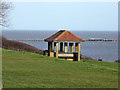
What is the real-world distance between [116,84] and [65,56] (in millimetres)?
20864

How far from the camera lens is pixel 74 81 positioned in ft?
57.7

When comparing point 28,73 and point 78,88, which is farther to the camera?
point 28,73

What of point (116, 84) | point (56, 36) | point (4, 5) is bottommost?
point (116, 84)

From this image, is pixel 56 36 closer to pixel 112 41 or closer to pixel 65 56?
pixel 65 56

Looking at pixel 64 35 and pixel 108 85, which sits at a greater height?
pixel 64 35

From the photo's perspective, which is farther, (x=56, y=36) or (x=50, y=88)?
(x=56, y=36)

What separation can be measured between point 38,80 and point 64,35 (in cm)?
2189

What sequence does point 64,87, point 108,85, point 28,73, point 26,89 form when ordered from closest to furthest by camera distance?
point 26,89
point 64,87
point 108,85
point 28,73

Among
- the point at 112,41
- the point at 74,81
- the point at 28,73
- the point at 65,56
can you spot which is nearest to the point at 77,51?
the point at 65,56

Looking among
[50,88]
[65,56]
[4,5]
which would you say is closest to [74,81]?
[50,88]

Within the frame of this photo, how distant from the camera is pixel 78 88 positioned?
1529 cm

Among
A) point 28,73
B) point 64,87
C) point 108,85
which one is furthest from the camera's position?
point 28,73

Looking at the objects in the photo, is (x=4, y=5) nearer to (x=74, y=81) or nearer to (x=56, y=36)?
(x=56, y=36)

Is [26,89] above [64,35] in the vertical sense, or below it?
below
